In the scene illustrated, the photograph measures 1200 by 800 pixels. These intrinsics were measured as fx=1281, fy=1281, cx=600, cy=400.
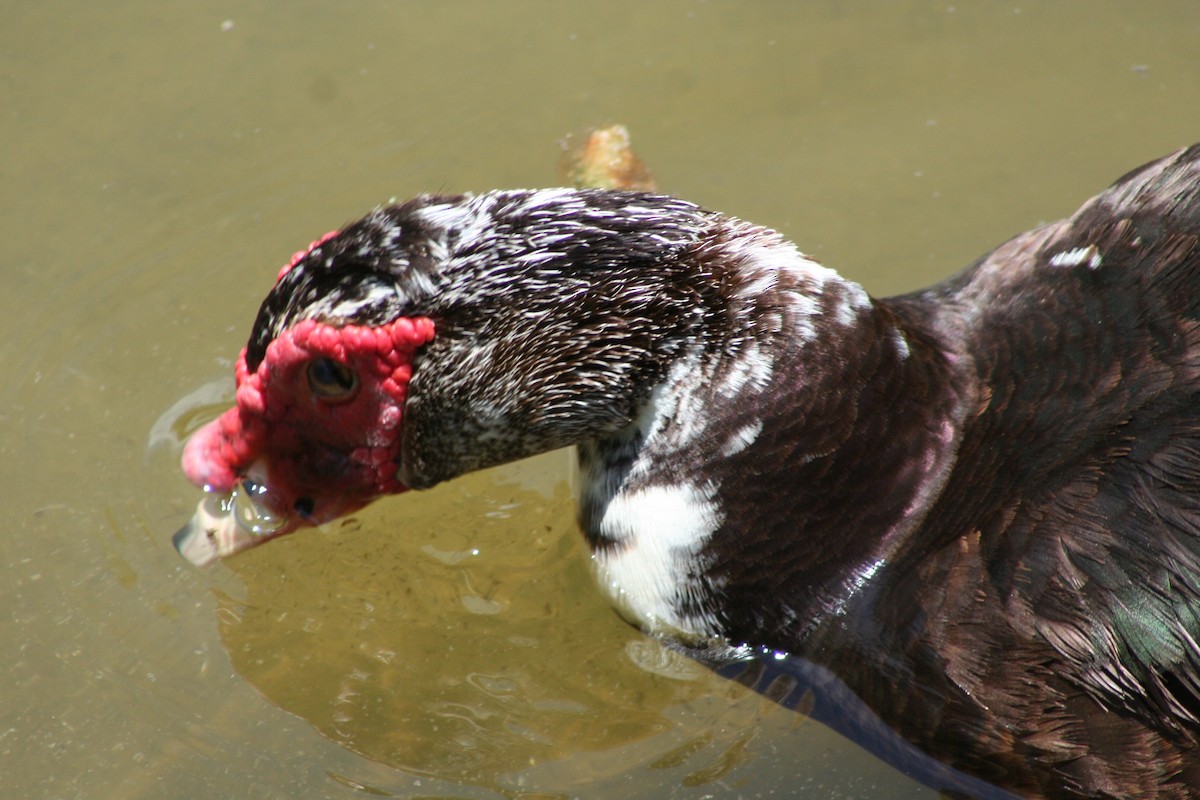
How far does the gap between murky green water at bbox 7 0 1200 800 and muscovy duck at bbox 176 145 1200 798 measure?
2.01ft

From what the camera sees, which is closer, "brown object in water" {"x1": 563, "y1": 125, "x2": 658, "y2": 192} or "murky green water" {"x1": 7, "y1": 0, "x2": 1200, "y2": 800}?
"murky green water" {"x1": 7, "y1": 0, "x2": 1200, "y2": 800}

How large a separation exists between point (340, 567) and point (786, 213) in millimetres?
2523

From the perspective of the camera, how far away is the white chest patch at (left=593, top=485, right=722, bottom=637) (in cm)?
344

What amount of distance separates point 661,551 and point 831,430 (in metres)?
0.58

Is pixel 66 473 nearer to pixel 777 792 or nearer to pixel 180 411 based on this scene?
pixel 180 411

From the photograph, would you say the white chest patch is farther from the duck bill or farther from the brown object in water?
the brown object in water

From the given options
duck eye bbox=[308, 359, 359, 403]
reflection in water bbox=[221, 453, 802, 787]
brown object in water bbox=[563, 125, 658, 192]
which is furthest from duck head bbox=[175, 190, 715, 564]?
brown object in water bbox=[563, 125, 658, 192]

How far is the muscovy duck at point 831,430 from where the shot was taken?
3193 millimetres

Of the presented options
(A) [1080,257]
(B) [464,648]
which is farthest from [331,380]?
(A) [1080,257]

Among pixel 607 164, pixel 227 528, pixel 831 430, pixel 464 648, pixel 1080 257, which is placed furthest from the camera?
pixel 607 164

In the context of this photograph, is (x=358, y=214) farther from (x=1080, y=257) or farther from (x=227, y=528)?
(x=1080, y=257)

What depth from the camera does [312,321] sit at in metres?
3.31

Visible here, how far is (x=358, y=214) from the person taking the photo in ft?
18.3

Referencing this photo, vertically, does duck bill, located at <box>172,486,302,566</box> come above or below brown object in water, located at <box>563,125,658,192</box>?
below
